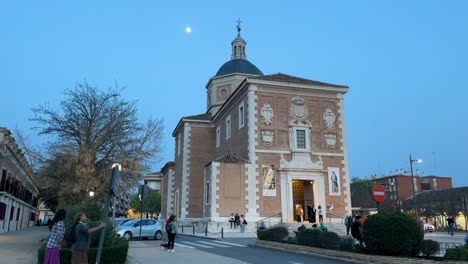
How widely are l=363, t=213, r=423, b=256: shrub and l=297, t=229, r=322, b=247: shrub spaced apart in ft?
9.81

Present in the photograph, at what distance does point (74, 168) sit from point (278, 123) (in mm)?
16314

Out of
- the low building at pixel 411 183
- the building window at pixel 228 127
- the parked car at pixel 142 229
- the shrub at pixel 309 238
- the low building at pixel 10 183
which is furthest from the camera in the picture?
the low building at pixel 411 183

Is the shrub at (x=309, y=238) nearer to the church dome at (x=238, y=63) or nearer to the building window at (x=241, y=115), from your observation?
the building window at (x=241, y=115)

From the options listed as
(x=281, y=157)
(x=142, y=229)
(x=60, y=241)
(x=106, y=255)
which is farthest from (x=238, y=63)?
(x=60, y=241)

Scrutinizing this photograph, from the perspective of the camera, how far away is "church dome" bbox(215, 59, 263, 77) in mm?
45406

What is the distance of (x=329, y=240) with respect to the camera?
45.9 ft

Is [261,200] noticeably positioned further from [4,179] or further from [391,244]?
[4,179]

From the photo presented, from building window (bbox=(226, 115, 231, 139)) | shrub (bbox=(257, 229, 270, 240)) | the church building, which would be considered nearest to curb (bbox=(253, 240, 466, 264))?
shrub (bbox=(257, 229, 270, 240))

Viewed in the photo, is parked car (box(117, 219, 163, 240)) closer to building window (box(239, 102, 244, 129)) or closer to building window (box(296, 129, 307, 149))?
building window (box(239, 102, 244, 129))

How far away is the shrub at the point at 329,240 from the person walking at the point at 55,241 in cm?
947

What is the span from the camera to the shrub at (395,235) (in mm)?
11195

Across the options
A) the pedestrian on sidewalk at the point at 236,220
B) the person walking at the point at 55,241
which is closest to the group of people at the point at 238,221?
the pedestrian on sidewalk at the point at 236,220

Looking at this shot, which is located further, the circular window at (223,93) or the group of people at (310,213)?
the circular window at (223,93)

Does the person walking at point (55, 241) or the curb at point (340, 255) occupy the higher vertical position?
the person walking at point (55, 241)
